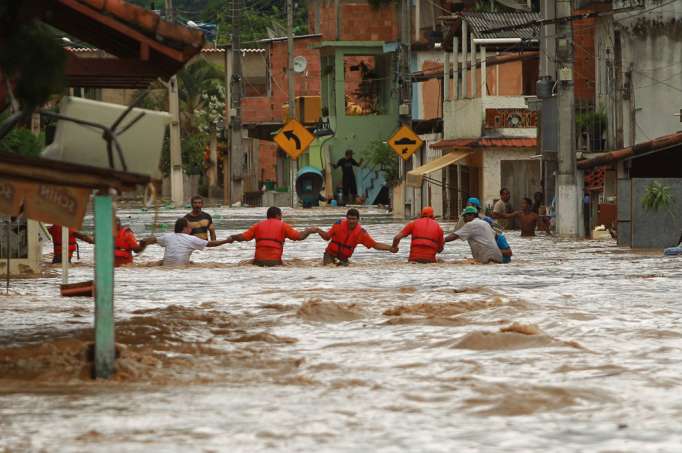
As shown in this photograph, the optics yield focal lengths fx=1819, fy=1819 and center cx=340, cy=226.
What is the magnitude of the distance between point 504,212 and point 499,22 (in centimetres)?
921

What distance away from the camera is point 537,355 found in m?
15.1

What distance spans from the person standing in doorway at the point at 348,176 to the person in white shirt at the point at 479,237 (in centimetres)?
4320

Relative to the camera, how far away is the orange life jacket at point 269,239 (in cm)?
2897

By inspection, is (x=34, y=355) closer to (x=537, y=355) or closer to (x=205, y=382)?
(x=205, y=382)

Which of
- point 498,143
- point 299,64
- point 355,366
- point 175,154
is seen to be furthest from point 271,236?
point 299,64

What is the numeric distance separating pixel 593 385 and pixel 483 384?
800mm

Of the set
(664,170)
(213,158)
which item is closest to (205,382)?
(664,170)

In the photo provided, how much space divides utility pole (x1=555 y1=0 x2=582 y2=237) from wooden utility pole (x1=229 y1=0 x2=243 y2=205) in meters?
34.8

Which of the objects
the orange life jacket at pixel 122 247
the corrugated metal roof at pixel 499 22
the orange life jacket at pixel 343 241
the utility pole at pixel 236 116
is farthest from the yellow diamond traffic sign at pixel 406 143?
the orange life jacket at pixel 122 247

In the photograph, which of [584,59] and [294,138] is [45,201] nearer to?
[584,59]

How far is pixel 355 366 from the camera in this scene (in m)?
14.6

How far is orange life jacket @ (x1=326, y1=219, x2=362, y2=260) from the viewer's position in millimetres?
29295

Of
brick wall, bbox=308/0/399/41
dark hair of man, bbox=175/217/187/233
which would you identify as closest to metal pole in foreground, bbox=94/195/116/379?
dark hair of man, bbox=175/217/187/233

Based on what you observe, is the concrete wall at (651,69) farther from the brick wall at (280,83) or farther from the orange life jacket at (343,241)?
the brick wall at (280,83)
